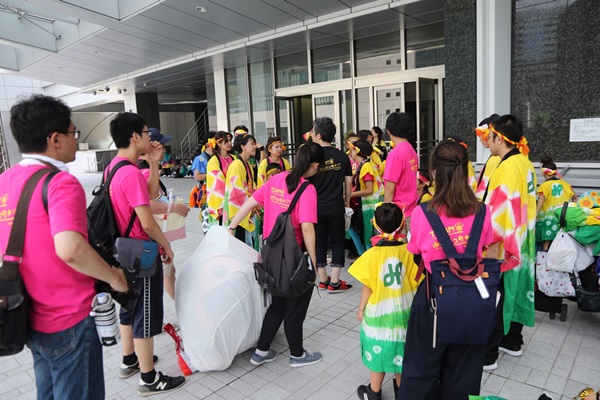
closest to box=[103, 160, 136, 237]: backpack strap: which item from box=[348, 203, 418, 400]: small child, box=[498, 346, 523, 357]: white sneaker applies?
box=[348, 203, 418, 400]: small child

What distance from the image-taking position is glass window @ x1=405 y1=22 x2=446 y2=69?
8.59m

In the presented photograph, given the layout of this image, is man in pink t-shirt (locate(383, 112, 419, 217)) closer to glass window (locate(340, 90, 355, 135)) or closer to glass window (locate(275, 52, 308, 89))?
glass window (locate(340, 90, 355, 135))

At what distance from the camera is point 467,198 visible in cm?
204

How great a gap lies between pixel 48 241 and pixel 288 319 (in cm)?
173

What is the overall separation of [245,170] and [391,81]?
584 cm

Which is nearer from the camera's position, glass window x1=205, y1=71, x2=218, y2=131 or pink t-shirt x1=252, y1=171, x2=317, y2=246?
pink t-shirt x1=252, y1=171, x2=317, y2=246

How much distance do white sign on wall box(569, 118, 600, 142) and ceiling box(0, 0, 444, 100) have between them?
316cm

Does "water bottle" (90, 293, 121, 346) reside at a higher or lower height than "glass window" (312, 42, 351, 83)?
lower

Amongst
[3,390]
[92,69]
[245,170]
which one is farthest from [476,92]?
[92,69]

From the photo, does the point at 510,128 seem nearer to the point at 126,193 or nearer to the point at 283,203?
the point at 283,203

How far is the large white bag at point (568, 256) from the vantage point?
3.29 m

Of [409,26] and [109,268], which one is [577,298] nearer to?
[109,268]

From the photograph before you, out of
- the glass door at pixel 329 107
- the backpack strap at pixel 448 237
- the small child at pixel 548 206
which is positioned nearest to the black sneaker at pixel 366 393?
the backpack strap at pixel 448 237

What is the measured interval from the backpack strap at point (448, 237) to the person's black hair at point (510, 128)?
3.13ft
